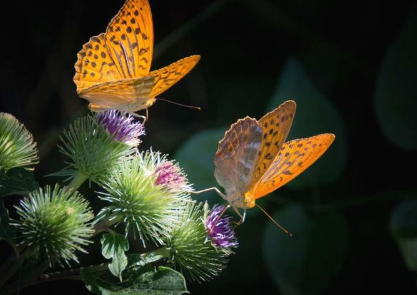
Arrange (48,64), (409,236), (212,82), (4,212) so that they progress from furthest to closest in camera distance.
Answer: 1. (212,82)
2. (48,64)
3. (409,236)
4. (4,212)

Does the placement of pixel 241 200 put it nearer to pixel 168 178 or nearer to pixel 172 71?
pixel 168 178

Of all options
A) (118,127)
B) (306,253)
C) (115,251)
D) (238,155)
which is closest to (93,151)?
(118,127)

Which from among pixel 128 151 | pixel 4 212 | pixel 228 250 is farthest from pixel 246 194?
pixel 4 212

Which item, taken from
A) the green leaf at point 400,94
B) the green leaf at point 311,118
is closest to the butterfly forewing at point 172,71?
the green leaf at point 311,118

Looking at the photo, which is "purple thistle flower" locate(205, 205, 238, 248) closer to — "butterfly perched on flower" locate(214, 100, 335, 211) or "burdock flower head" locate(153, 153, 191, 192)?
"burdock flower head" locate(153, 153, 191, 192)

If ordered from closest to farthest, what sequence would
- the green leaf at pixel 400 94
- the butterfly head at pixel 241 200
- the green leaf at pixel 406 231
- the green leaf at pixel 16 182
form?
1. the green leaf at pixel 16 182
2. the butterfly head at pixel 241 200
3. the green leaf at pixel 406 231
4. the green leaf at pixel 400 94

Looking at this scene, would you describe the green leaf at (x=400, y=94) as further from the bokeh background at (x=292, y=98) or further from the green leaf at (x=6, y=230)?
the green leaf at (x=6, y=230)

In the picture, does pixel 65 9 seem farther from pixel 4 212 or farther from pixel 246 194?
pixel 4 212

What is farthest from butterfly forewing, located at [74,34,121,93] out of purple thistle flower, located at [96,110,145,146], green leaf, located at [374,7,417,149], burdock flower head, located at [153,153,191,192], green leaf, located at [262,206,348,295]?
green leaf, located at [374,7,417,149]
